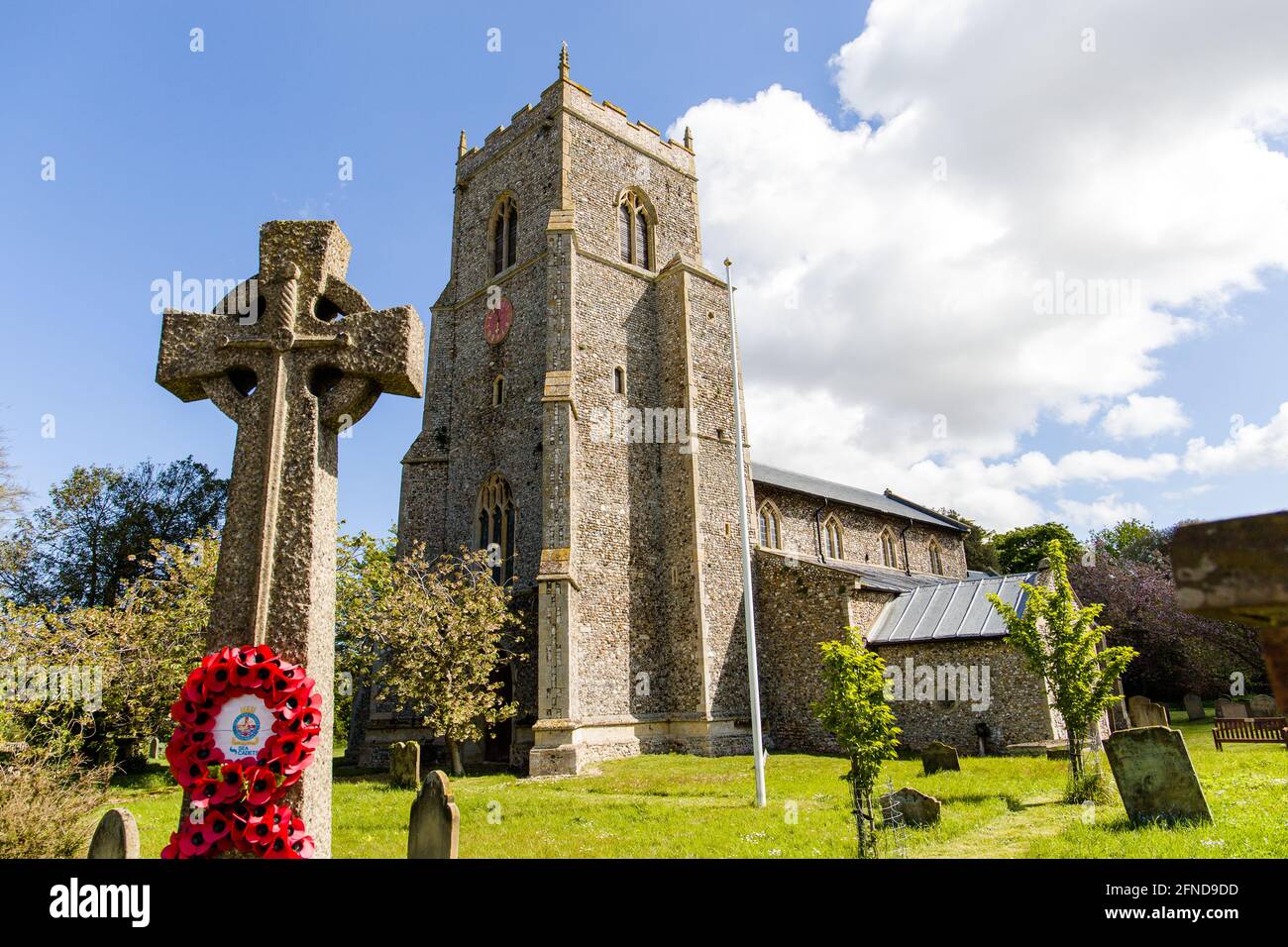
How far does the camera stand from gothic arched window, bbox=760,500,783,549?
2606 centimetres

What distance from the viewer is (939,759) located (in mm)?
14039

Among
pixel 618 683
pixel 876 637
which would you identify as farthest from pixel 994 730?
pixel 618 683

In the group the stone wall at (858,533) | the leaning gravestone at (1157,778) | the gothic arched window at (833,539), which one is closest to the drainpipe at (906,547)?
the stone wall at (858,533)

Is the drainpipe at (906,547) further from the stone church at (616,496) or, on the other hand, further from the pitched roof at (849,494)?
the stone church at (616,496)

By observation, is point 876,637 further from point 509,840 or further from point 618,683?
point 509,840

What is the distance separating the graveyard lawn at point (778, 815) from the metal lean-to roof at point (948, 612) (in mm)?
3864

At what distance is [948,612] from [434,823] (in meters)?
18.1

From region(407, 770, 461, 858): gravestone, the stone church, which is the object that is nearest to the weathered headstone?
the stone church

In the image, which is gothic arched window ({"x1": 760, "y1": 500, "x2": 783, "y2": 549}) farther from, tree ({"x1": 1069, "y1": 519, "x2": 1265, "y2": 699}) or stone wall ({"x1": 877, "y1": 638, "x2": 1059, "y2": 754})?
tree ({"x1": 1069, "y1": 519, "x2": 1265, "y2": 699})

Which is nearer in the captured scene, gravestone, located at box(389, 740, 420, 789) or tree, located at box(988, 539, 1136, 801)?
tree, located at box(988, 539, 1136, 801)

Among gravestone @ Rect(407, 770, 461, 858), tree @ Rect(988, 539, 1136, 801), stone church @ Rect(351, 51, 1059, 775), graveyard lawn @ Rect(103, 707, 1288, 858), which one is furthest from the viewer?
stone church @ Rect(351, 51, 1059, 775)

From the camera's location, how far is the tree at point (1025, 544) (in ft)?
155

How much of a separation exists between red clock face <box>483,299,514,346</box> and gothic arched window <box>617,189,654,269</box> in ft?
13.2
